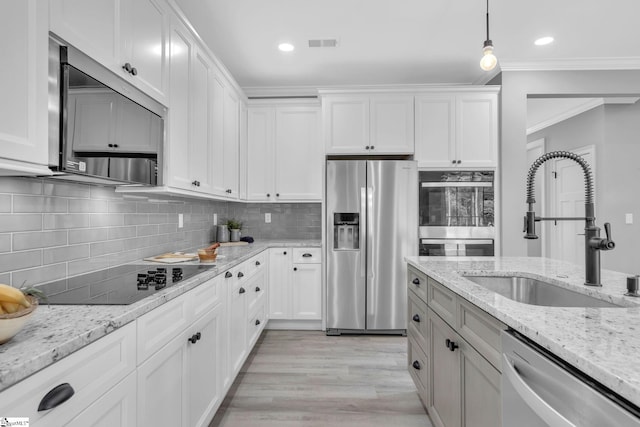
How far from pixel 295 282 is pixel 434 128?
87.3 inches

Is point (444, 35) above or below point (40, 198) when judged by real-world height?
above

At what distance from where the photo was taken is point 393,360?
2.85m

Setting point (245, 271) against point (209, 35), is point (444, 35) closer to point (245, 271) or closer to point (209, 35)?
point (209, 35)

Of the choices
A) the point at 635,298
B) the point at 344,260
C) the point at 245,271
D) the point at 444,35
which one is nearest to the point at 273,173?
the point at 344,260

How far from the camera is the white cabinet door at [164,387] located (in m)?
1.17

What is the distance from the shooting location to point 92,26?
4.45ft

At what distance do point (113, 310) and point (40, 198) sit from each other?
777mm

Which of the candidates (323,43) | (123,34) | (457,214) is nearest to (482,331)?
(123,34)

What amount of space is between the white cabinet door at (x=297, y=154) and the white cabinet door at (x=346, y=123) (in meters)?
0.32

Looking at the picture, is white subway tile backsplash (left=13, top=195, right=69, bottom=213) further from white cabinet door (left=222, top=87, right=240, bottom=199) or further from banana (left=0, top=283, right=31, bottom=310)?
white cabinet door (left=222, top=87, right=240, bottom=199)

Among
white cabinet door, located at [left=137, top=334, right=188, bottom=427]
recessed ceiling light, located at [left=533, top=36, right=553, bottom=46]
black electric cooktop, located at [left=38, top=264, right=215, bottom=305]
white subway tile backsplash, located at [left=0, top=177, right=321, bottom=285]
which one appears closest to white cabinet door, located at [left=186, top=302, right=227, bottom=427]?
white cabinet door, located at [left=137, top=334, right=188, bottom=427]

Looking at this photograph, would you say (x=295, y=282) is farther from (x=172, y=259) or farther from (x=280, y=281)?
(x=172, y=259)

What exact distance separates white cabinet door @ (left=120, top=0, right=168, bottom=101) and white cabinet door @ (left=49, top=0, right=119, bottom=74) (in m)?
0.06

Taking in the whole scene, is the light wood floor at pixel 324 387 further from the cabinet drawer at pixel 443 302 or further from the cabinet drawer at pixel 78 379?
the cabinet drawer at pixel 78 379
